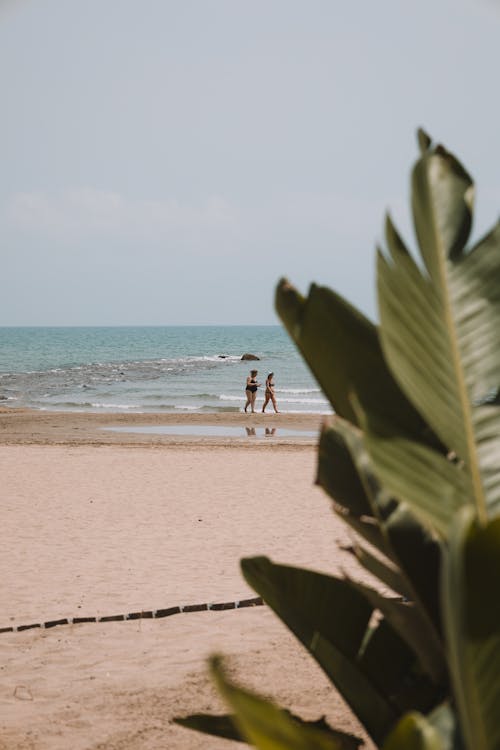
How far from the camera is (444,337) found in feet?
5.13

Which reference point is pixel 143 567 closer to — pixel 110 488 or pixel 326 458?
pixel 110 488

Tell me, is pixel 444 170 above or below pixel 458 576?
above

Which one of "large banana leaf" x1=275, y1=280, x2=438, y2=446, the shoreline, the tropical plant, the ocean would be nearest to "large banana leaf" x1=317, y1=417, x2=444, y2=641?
the tropical plant

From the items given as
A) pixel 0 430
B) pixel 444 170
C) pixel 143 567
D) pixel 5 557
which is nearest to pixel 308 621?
pixel 444 170

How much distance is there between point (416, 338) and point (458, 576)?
1.82ft

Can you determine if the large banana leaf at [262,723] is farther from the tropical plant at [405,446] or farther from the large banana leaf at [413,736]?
the tropical plant at [405,446]

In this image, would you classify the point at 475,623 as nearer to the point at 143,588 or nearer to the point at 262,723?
the point at 262,723

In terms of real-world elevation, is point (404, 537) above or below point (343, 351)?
below

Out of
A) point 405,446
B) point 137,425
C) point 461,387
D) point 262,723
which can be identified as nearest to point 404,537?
point 405,446

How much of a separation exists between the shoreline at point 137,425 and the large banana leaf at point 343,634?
17405 millimetres

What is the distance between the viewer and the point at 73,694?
183 inches

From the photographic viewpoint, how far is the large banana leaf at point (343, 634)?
66.8 inches

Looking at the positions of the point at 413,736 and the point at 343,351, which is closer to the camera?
the point at 413,736

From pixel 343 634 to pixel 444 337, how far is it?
2.20ft
